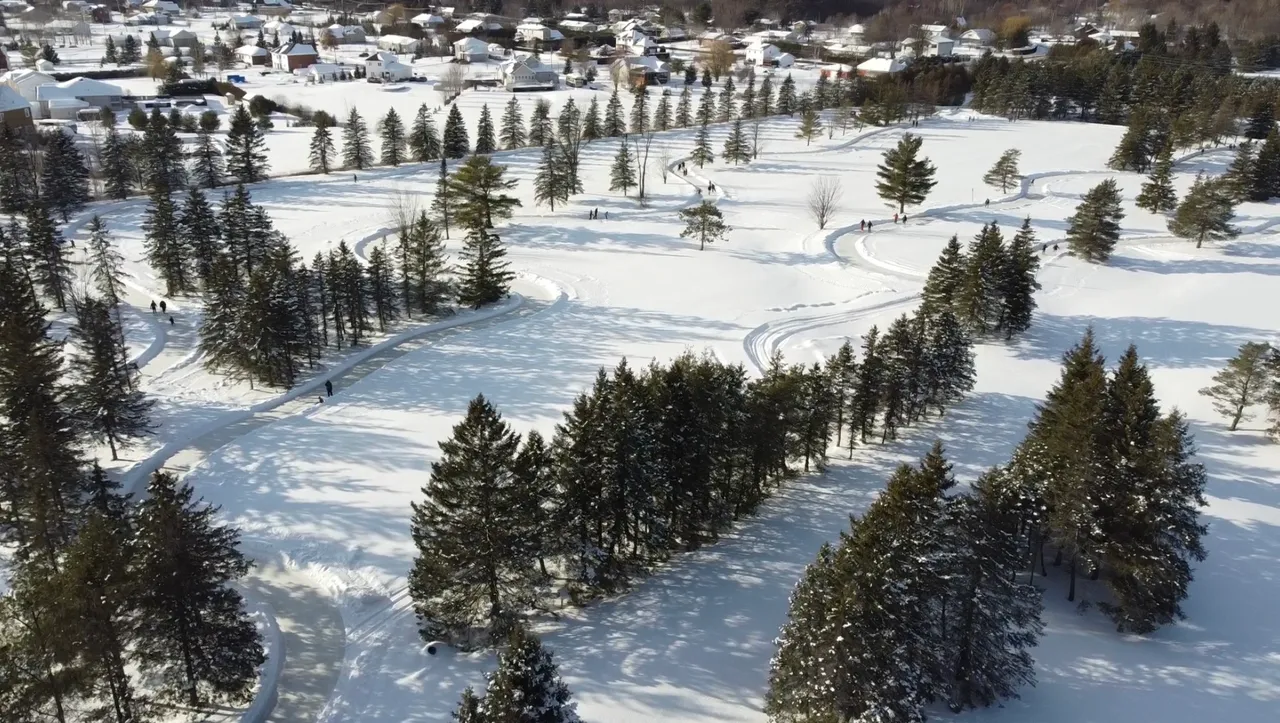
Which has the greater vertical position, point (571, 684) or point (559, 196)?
point (559, 196)

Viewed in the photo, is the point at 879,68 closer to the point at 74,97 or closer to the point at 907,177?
the point at 907,177

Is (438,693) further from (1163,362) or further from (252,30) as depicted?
(252,30)

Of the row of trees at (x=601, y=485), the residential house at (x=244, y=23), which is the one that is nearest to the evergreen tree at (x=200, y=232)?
the row of trees at (x=601, y=485)

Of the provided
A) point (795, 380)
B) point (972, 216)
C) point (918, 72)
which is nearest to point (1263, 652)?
point (795, 380)

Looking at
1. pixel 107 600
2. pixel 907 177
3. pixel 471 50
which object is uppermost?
pixel 471 50

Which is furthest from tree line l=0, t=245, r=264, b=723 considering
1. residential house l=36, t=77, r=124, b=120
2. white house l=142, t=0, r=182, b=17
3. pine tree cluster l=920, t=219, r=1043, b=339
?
white house l=142, t=0, r=182, b=17

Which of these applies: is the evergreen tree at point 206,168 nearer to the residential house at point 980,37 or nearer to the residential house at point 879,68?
the residential house at point 879,68

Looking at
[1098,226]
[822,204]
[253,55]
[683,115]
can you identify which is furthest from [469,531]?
[253,55]
